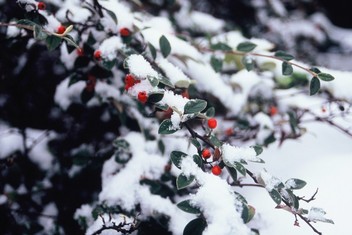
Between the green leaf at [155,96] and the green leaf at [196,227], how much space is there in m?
Result: 0.35

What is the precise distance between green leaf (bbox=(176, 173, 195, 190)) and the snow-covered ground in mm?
497

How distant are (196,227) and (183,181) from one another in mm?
132

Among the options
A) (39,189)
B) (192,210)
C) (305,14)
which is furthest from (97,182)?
(305,14)

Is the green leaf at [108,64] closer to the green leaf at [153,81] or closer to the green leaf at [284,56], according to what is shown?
the green leaf at [153,81]

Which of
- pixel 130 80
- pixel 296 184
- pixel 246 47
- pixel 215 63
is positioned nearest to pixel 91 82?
pixel 130 80

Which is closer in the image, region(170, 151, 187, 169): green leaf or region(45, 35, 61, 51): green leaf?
region(170, 151, 187, 169): green leaf

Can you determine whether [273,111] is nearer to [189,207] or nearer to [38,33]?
[189,207]

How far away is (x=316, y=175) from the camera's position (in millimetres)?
1466

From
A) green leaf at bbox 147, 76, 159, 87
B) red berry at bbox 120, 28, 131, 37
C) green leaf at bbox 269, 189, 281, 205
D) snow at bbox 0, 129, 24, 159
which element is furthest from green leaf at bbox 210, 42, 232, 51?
snow at bbox 0, 129, 24, 159

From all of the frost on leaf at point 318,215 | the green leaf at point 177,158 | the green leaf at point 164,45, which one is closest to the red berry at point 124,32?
the green leaf at point 164,45

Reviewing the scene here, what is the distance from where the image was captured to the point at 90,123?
64.6 inches

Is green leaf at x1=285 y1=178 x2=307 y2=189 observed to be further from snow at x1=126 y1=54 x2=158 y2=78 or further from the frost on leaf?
snow at x1=126 y1=54 x2=158 y2=78

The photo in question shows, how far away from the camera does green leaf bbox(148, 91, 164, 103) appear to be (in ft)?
2.84

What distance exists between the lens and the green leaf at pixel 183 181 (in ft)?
2.62
